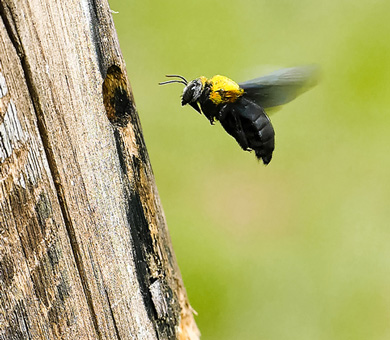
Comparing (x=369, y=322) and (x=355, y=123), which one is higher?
(x=355, y=123)

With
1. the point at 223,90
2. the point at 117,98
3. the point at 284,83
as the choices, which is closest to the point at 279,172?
the point at 223,90

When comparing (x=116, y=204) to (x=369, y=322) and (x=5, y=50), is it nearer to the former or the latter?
(x=5, y=50)

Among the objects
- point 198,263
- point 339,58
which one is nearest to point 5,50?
point 198,263

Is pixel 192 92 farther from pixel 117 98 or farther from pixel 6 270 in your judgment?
pixel 6 270

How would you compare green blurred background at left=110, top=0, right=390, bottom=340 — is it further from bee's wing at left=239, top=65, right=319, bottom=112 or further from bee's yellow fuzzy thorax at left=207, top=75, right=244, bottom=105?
bee's wing at left=239, top=65, right=319, bottom=112

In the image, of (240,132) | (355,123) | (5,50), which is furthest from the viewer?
(355,123)

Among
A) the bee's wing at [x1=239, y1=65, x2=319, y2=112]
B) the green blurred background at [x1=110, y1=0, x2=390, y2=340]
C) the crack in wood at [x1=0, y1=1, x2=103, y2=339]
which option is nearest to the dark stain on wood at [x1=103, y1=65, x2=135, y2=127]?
the crack in wood at [x1=0, y1=1, x2=103, y2=339]

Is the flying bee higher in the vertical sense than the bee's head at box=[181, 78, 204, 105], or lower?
lower

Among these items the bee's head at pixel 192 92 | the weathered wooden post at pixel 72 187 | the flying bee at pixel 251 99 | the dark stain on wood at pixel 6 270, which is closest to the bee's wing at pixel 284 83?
the flying bee at pixel 251 99
